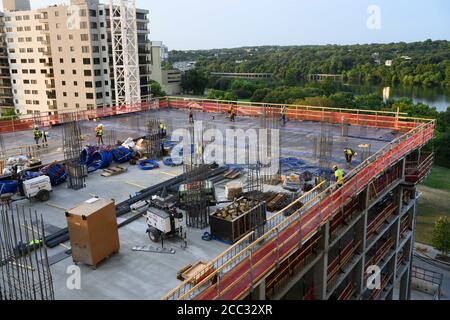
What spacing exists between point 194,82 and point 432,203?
292 ft

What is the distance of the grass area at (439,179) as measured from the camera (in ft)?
200

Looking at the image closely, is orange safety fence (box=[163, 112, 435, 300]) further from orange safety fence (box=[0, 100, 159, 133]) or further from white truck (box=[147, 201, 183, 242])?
orange safety fence (box=[0, 100, 159, 133])

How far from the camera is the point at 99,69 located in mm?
85875

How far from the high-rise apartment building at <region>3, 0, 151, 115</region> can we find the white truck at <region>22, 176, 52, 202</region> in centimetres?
6435

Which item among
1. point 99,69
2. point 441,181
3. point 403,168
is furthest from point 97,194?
point 99,69

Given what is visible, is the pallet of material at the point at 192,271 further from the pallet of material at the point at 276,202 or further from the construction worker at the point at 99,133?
the construction worker at the point at 99,133

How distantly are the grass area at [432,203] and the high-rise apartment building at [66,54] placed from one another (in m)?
52.4

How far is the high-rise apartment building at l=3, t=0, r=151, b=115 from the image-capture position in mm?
84000

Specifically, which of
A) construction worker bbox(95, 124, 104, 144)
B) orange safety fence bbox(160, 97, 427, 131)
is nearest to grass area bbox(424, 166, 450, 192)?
orange safety fence bbox(160, 97, 427, 131)

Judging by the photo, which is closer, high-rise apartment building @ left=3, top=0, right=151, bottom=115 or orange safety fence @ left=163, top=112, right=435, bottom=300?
orange safety fence @ left=163, top=112, right=435, bottom=300

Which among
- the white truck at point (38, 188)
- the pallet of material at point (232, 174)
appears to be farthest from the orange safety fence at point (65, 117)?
the pallet of material at point (232, 174)
